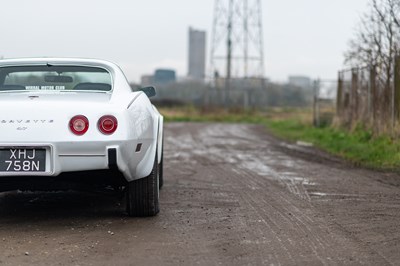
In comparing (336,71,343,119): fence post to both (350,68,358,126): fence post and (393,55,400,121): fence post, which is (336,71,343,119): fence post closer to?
(350,68,358,126): fence post

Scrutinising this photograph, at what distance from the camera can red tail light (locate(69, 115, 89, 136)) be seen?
5520 millimetres

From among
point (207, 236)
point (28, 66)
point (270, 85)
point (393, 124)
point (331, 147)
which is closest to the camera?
point (207, 236)

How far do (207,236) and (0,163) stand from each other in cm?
165

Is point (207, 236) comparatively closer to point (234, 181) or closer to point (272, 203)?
point (272, 203)

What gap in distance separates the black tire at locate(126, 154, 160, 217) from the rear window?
0.99 metres

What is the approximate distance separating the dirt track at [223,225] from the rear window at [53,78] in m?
1.14

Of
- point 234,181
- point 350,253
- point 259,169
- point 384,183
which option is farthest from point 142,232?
point 259,169

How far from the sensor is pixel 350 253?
16.2ft

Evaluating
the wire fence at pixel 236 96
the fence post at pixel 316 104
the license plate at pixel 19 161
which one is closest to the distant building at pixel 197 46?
the wire fence at pixel 236 96

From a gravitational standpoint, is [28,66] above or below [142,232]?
above

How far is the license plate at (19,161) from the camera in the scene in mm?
5484

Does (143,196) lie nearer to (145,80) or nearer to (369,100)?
(369,100)

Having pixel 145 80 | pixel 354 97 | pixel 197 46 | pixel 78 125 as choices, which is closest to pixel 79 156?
pixel 78 125

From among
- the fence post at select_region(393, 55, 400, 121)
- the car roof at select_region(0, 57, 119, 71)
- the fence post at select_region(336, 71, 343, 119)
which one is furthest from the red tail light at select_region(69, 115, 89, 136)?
the fence post at select_region(336, 71, 343, 119)
